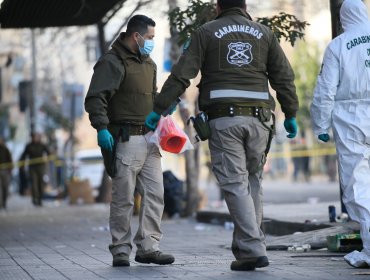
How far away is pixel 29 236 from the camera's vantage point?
1547cm

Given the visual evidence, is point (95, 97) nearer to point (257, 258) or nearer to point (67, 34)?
point (257, 258)

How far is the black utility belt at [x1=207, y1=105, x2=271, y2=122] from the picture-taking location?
8859 millimetres

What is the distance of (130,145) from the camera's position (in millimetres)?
9922

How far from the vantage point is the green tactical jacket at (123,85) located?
32.1 feet

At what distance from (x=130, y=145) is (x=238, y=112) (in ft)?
4.57

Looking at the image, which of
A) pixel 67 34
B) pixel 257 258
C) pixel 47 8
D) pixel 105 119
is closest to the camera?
pixel 257 258

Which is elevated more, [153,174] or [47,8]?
[47,8]

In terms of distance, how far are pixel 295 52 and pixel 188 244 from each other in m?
43.9

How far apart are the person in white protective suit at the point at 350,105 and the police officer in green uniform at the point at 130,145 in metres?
1.59

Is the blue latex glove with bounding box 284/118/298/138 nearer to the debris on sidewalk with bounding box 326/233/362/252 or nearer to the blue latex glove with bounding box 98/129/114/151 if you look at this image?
the blue latex glove with bounding box 98/129/114/151

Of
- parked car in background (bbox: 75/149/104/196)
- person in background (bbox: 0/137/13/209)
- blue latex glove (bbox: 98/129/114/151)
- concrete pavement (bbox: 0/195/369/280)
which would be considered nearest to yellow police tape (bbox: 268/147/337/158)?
parked car in background (bbox: 75/149/104/196)

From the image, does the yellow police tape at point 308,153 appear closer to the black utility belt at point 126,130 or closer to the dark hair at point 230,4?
the black utility belt at point 126,130

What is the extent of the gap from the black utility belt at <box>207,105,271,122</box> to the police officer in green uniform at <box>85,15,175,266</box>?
117 centimetres

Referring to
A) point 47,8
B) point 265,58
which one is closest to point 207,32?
point 265,58
